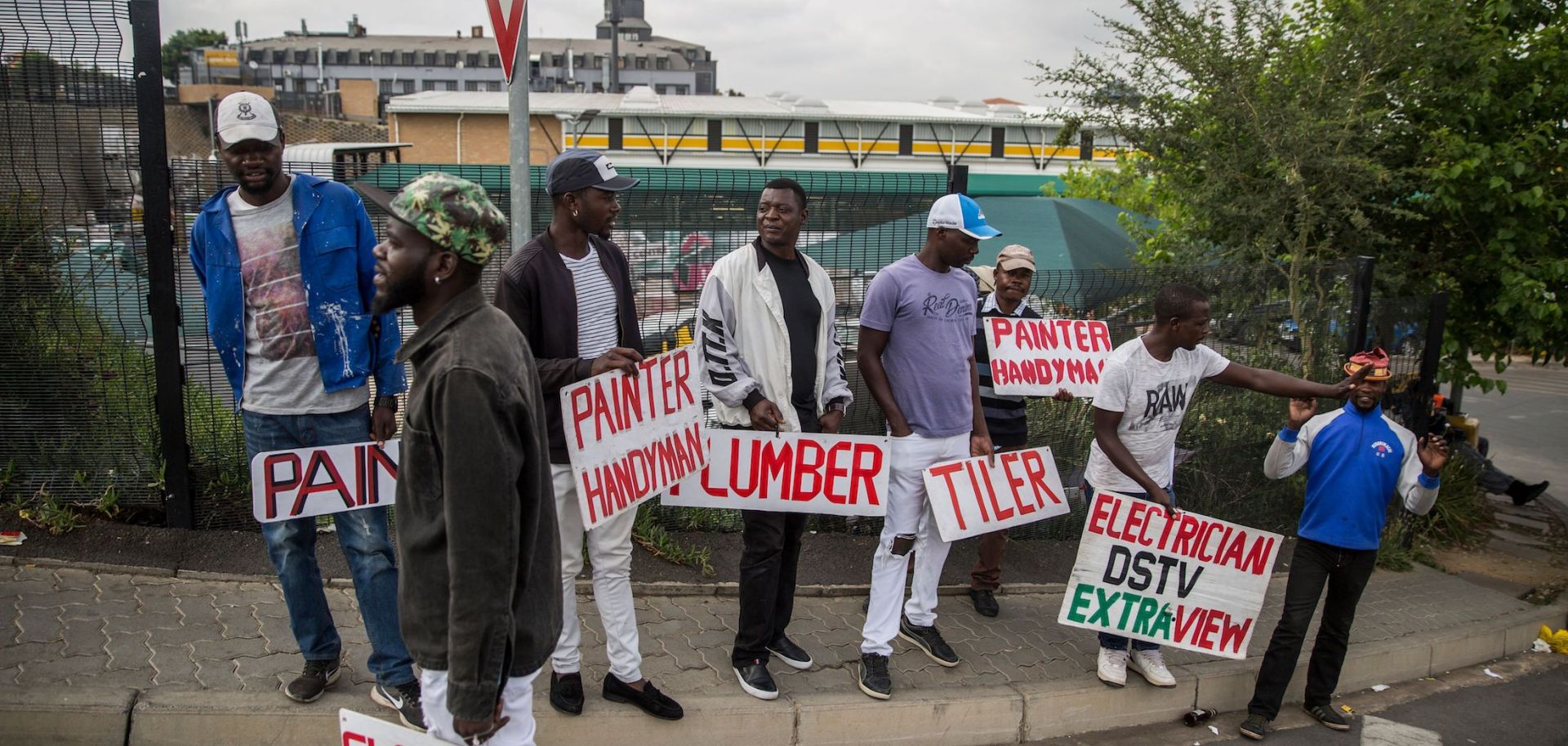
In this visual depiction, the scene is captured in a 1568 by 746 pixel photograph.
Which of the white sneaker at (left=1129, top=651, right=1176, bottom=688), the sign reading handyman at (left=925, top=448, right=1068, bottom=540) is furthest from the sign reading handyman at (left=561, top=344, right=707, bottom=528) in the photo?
the white sneaker at (left=1129, top=651, right=1176, bottom=688)

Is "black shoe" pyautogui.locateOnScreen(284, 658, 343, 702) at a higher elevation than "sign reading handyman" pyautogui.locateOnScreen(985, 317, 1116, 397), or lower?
lower

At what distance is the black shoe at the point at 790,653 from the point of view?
4.68m

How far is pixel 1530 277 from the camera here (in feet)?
26.4

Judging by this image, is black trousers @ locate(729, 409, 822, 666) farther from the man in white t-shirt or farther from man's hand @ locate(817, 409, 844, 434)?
the man in white t-shirt

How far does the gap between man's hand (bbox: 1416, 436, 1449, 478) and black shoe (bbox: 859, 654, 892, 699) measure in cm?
245

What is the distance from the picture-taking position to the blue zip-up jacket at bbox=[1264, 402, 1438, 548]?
184 inches

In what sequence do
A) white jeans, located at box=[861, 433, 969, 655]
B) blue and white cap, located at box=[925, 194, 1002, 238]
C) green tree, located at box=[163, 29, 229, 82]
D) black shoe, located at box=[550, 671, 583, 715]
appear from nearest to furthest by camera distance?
black shoe, located at box=[550, 671, 583, 715] < blue and white cap, located at box=[925, 194, 1002, 238] < white jeans, located at box=[861, 433, 969, 655] < green tree, located at box=[163, 29, 229, 82]

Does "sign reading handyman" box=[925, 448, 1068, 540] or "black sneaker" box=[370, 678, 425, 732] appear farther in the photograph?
"sign reading handyman" box=[925, 448, 1068, 540]

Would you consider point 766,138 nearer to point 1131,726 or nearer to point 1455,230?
point 1455,230

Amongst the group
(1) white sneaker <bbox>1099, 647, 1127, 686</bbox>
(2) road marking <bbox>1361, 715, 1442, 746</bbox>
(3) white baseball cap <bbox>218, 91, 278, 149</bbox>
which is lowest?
(2) road marking <bbox>1361, 715, 1442, 746</bbox>

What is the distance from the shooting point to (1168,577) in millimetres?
4797

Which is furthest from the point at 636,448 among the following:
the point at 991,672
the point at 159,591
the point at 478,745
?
the point at 159,591

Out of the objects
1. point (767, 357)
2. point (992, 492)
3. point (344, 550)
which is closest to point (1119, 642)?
point (992, 492)

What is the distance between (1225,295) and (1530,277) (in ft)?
9.05
